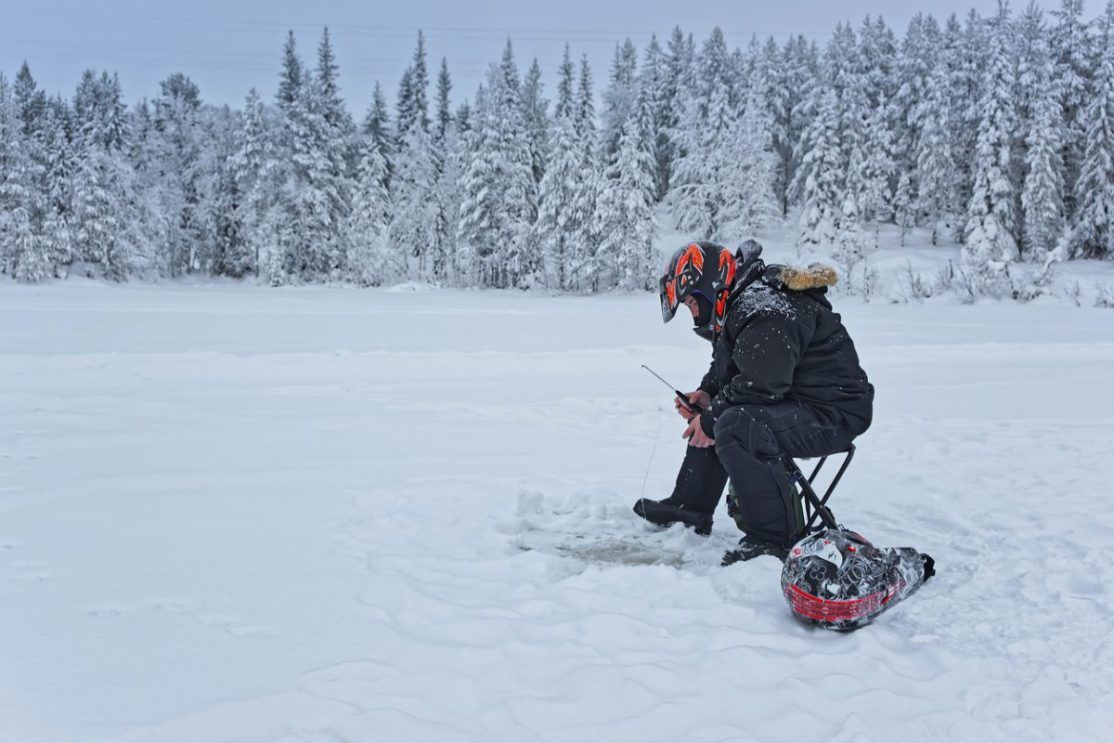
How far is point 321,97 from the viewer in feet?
153

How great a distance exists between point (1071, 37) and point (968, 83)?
6.24m

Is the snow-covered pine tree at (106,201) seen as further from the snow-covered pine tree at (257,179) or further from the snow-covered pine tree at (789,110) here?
the snow-covered pine tree at (789,110)

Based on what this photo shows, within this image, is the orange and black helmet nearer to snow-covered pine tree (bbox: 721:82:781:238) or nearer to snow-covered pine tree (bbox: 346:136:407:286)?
snow-covered pine tree (bbox: 346:136:407:286)

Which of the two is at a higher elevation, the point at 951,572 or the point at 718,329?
the point at 718,329

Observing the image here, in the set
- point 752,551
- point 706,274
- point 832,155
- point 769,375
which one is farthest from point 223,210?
point 769,375

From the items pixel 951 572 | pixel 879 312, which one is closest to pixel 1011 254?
pixel 879 312

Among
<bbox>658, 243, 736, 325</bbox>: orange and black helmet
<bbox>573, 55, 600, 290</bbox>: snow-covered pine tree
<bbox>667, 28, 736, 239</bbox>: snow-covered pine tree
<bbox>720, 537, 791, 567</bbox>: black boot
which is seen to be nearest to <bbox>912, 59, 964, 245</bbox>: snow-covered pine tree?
<bbox>667, 28, 736, 239</bbox>: snow-covered pine tree

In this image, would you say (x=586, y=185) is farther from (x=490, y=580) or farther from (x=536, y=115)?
(x=490, y=580)

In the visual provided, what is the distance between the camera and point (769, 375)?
149 inches

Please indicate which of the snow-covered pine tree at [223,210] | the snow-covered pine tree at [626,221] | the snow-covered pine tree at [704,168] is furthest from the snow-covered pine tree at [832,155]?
the snow-covered pine tree at [223,210]

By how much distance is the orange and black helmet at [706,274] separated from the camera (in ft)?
13.5

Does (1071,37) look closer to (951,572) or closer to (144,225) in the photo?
(951,572)

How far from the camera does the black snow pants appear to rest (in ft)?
13.0

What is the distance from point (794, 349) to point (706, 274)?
64cm
